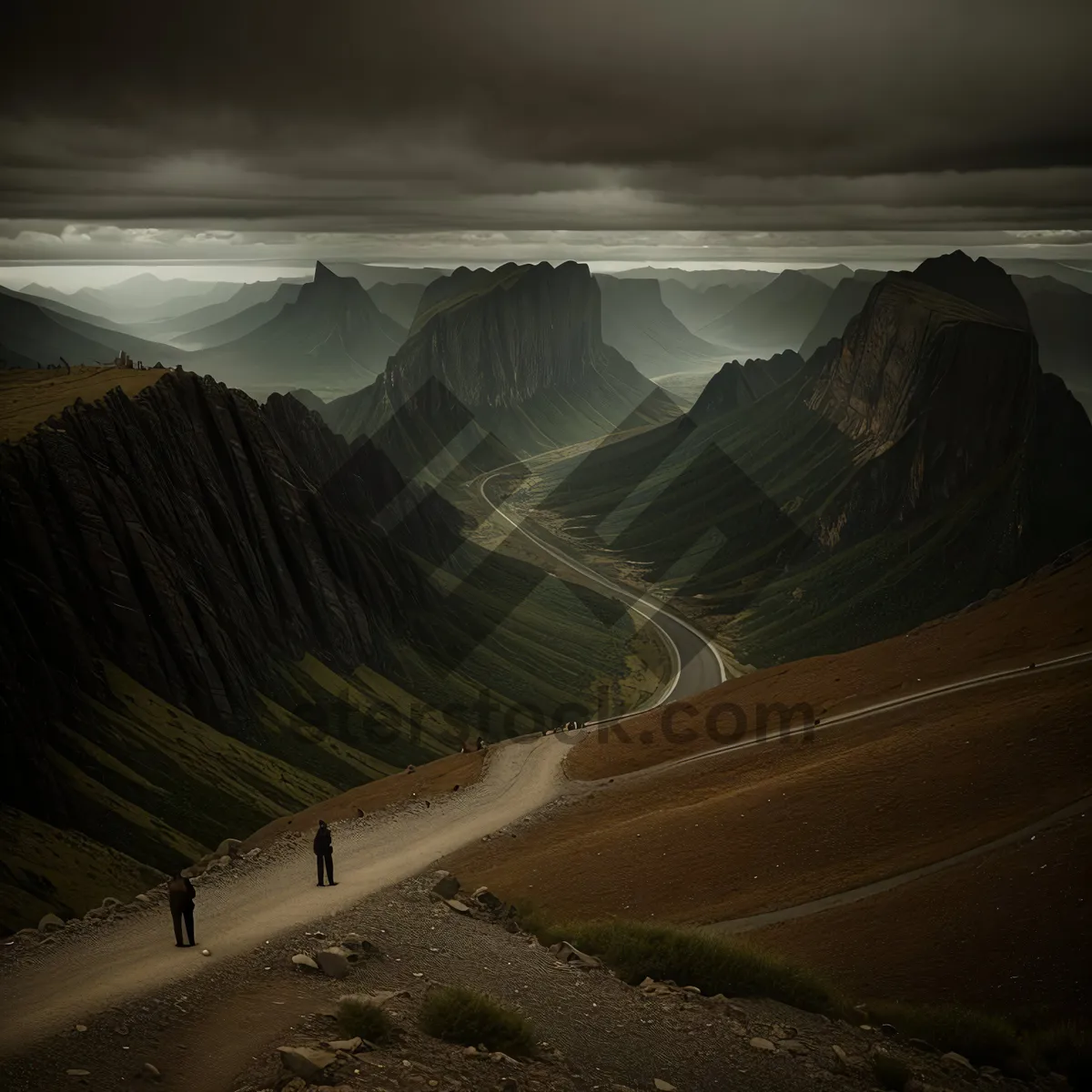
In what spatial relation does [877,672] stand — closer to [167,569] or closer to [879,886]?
[879,886]

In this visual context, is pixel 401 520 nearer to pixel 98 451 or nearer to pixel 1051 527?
pixel 98 451

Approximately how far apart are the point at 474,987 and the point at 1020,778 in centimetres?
2305

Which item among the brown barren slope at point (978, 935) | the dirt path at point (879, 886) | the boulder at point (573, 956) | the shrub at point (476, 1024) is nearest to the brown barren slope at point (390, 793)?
the boulder at point (573, 956)

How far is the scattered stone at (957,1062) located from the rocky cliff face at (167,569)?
5637 cm

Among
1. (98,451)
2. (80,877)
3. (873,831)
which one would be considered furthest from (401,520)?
(873,831)

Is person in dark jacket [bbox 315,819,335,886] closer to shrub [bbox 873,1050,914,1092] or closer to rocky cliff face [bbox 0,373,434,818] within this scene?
shrub [bbox 873,1050,914,1092]

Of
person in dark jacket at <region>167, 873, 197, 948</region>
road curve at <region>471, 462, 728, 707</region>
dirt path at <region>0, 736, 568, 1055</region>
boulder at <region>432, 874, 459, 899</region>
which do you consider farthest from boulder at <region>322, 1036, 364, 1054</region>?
road curve at <region>471, 462, 728, 707</region>

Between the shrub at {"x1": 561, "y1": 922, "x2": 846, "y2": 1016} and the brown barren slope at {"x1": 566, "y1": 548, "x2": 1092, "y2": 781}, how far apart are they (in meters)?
21.5

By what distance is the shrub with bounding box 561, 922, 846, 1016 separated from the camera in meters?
28.3

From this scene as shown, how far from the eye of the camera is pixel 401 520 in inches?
7200

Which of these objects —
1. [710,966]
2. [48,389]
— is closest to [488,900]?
[710,966]

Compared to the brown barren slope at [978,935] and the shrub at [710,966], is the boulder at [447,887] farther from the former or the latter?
the brown barren slope at [978,935]

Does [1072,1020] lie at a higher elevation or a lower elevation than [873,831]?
lower

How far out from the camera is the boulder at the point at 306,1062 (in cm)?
2133
